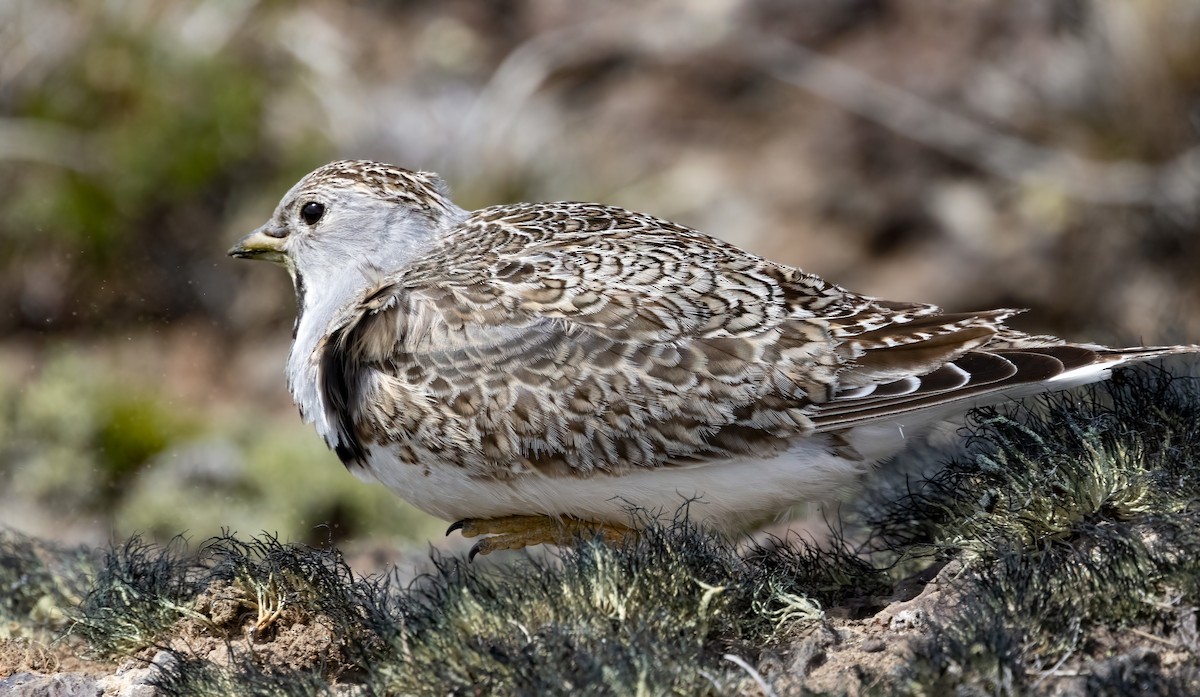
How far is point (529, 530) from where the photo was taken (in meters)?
6.15

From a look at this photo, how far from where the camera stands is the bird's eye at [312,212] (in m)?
6.76

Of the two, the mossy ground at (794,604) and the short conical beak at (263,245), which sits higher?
the short conical beak at (263,245)

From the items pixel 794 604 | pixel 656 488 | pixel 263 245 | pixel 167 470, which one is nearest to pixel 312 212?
pixel 263 245

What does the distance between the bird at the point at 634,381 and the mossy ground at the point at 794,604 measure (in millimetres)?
297

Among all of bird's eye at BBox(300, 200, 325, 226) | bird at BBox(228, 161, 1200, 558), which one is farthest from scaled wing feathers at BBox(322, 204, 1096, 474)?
bird's eye at BBox(300, 200, 325, 226)

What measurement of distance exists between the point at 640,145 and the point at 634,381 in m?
8.74

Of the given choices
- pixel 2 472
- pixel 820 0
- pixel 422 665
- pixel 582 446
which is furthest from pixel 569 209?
pixel 820 0

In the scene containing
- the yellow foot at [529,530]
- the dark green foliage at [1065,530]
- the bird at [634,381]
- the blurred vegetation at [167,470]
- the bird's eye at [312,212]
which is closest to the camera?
the dark green foliage at [1065,530]

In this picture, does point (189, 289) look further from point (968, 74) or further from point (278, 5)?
point (968, 74)

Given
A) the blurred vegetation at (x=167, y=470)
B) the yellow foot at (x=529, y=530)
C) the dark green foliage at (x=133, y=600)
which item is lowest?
the dark green foliage at (x=133, y=600)

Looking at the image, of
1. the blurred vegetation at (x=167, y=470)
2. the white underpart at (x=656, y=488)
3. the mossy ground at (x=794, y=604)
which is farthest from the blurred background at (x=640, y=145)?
the mossy ground at (x=794, y=604)

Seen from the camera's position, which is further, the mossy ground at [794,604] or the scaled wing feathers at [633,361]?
the scaled wing feathers at [633,361]

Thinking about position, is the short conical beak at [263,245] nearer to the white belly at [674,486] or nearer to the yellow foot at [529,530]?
the white belly at [674,486]

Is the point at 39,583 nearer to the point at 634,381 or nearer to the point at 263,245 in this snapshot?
the point at 263,245
